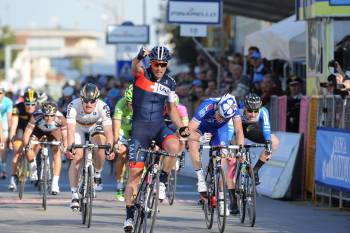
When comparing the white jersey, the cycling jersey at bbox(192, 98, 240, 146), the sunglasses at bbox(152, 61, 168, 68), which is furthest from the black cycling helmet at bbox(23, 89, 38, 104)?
the sunglasses at bbox(152, 61, 168, 68)

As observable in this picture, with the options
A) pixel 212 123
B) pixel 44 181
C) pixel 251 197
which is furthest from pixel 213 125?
pixel 44 181

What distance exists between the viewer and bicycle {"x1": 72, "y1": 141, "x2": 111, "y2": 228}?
14.0 m

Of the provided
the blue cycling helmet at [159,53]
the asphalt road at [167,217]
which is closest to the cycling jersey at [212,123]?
the asphalt road at [167,217]

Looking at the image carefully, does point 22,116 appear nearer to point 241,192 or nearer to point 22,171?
point 22,171

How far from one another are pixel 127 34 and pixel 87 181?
72.6 feet

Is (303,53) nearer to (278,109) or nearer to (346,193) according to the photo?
(278,109)

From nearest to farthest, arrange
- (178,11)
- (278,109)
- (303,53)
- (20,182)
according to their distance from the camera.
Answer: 1. (20,182)
2. (278,109)
3. (303,53)
4. (178,11)

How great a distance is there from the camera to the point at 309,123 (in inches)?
743

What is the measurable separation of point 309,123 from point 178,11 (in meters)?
8.33

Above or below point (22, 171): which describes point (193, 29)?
above

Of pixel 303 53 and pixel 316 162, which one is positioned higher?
pixel 303 53

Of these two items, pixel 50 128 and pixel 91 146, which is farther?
pixel 50 128

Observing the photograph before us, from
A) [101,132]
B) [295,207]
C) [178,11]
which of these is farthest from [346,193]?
[178,11]

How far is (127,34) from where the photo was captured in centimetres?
3609
